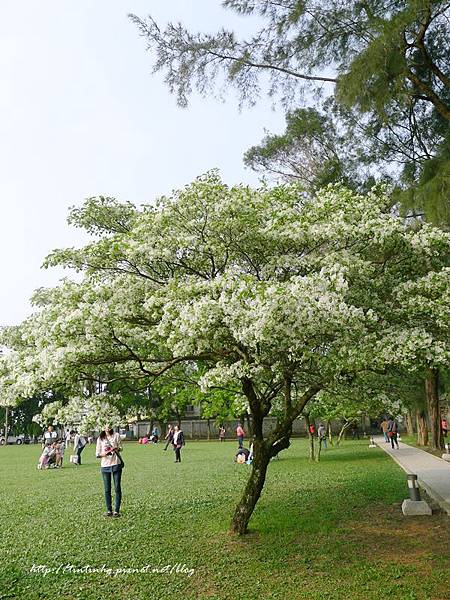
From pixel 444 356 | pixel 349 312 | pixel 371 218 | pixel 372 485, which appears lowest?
pixel 372 485

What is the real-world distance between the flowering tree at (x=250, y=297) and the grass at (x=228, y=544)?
1018 millimetres

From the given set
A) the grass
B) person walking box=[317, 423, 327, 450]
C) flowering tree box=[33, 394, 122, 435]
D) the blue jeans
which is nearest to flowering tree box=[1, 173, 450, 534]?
flowering tree box=[33, 394, 122, 435]

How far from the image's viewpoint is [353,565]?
6.23 metres

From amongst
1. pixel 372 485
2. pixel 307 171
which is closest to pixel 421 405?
pixel 372 485

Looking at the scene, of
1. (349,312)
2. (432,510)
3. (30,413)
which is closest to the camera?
(349,312)

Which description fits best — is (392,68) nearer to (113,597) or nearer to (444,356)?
(444,356)

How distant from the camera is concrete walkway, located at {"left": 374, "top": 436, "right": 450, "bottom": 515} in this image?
10.3 m

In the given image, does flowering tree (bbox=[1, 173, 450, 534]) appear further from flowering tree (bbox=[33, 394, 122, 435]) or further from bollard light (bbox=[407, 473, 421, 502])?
bollard light (bbox=[407, 473, 421, 502])

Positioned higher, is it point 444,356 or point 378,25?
point 378,25

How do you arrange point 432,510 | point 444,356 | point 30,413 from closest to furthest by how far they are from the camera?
point 444,356, point 432,510, point 30,413

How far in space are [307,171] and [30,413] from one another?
176 ft

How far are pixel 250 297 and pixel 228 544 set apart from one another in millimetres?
3476

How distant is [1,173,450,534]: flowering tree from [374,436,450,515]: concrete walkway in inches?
161

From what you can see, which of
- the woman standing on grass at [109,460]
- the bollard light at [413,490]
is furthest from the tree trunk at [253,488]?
the bollard light at [413,490]
